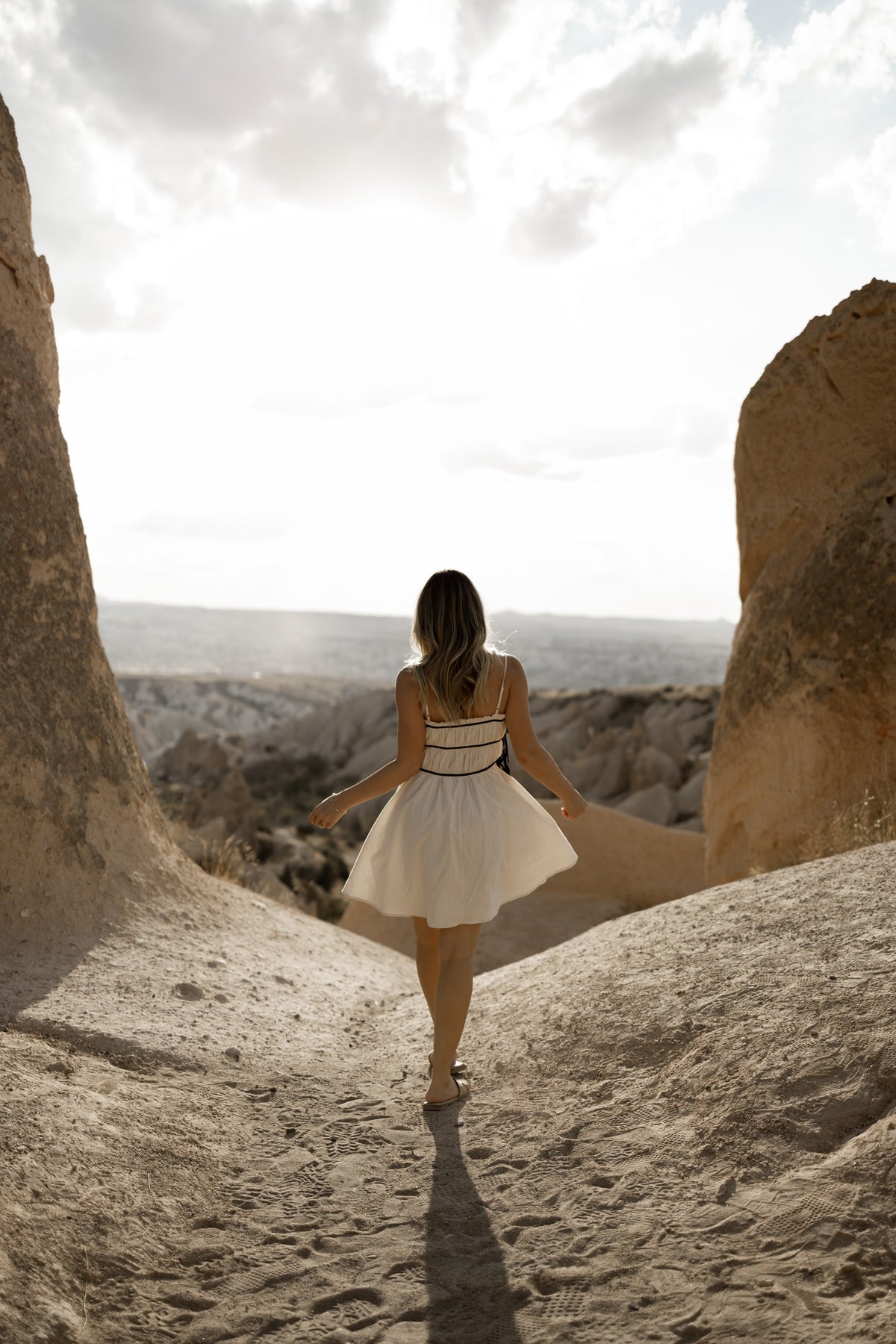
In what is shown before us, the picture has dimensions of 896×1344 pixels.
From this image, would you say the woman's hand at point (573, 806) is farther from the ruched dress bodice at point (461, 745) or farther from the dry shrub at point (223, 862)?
the dry shrub at point (223, 862)

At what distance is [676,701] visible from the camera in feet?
84.9

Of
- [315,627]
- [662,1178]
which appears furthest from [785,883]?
[315,627]

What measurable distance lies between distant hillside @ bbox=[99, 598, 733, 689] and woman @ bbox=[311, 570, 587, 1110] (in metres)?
74.9

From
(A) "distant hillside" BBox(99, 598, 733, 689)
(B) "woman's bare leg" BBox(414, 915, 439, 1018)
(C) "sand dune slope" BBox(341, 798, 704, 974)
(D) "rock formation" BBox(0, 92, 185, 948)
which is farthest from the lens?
(A) "distant hillside" BBox(99, 598, 733, 689)

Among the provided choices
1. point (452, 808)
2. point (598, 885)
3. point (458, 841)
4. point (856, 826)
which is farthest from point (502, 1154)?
point (598, 885)

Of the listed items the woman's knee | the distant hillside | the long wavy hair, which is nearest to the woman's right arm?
the long wavy hair

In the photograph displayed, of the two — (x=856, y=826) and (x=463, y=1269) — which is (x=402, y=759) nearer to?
(x=463, y=1269)

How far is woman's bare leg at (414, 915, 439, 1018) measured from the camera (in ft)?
10.1

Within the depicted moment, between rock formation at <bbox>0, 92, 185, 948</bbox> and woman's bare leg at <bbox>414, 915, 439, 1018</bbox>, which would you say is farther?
rock formation at <bbox>0, 92, 185, 948</bbox>

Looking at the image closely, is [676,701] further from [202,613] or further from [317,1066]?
Result: [202,613]

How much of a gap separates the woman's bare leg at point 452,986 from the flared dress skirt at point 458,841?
0.21 feet

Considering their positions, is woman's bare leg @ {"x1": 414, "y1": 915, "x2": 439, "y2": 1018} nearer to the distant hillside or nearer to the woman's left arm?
the woman's left arm

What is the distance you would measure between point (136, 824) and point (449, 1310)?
3.54m

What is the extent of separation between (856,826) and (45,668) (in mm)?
4188
